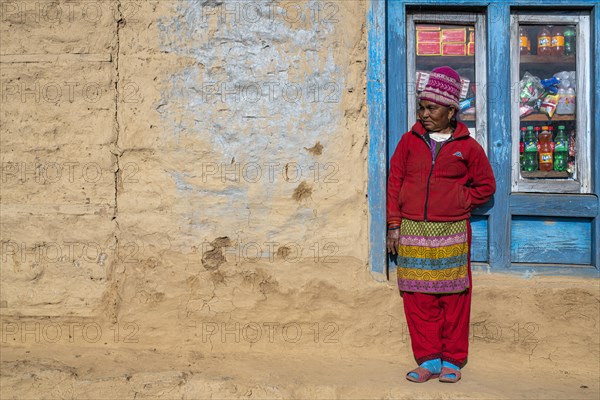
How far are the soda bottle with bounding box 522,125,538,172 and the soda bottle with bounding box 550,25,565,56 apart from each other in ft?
1.75

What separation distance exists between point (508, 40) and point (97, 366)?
3057 millimetres

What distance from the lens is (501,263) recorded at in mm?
4219

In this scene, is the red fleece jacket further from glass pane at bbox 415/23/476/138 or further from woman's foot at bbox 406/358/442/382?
woman's foot at bbox 406/358/442/382

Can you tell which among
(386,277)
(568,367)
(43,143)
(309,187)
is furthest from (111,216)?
(568,367)

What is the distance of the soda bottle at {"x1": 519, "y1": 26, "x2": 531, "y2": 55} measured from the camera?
4320 millimetres

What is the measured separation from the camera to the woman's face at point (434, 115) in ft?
12.8

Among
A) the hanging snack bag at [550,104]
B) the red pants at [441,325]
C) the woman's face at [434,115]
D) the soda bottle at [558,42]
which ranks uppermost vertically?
the soda bottle at [558,42]

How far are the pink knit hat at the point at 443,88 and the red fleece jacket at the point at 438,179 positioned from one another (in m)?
0.18

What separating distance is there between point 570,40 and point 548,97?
1.21 ft

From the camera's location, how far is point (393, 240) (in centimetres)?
407

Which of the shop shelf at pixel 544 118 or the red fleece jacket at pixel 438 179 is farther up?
the shop shelf at pixel 544 118

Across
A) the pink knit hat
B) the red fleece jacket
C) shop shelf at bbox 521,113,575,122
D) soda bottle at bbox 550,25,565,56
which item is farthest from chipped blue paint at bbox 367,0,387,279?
soda bottle at bbox 550,25,565,56

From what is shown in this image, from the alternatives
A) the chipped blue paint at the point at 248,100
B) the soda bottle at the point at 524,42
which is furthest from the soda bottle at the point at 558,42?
the chipped blue paint at the point at 248,100

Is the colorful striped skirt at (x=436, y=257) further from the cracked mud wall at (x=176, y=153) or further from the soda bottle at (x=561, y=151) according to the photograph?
the soda bottle at (x=561, y=151)
